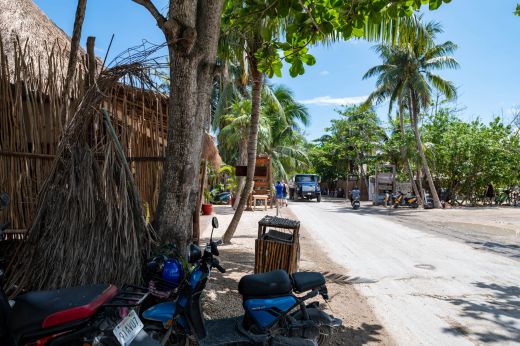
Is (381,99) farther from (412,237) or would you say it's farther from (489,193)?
(412,237)

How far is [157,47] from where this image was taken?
172 inches

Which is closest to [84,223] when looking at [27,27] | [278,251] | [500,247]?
[278,251]

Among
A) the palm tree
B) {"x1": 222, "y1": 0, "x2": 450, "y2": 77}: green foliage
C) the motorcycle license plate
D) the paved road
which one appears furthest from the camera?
the palm tree

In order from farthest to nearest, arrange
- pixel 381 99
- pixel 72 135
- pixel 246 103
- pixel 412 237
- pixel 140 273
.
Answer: pixel 381 99, pixel 246 103, pixel 412 237, pixel 72 135, pixel 140 273

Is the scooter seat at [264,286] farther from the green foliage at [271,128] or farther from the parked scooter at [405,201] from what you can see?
the parked scooter at [405,201]

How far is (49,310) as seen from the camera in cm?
223

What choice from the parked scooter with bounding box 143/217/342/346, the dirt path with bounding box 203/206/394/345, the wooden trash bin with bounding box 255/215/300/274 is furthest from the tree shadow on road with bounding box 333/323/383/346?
the wooden trash bin with bounding box 255/215/300/274

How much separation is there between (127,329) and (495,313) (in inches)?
183

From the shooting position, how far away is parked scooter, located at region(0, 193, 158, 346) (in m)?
2.22

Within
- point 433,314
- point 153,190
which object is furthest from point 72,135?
point 433,314

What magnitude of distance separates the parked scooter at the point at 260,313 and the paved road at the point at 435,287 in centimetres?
123

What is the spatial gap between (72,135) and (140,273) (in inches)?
65.1

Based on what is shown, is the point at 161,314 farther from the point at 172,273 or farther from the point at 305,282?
the point at 305,282

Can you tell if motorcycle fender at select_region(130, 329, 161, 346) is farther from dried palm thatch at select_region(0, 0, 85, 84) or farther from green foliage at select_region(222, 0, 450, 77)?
dried palm thatch at select_region(0, 0, 85, 84)
